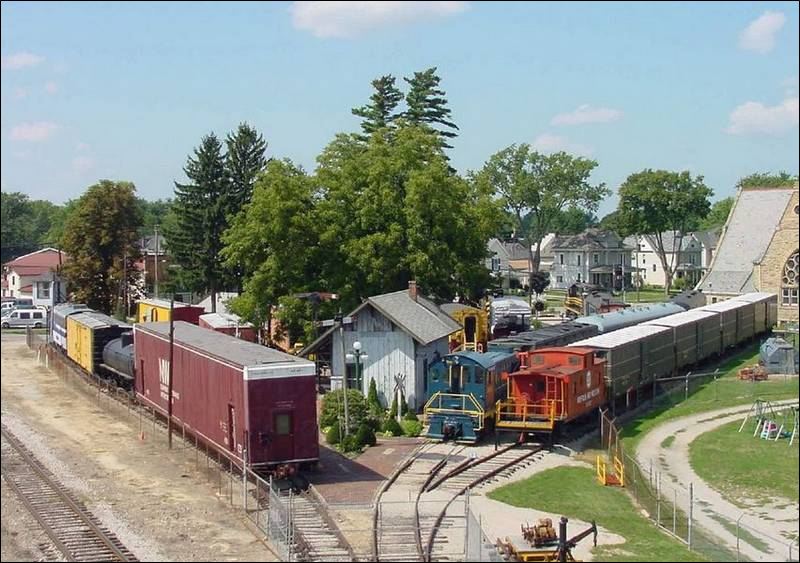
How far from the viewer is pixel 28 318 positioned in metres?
85.1

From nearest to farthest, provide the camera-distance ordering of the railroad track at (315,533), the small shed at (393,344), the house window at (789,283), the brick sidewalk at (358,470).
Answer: the railroad track at (315,533) < the brick sidewalk at (358,470) < the small shed at (393,344) < the house window at (789,283)

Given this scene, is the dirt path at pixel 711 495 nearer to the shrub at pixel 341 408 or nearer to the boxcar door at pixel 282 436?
the shrub at pixel 341 408

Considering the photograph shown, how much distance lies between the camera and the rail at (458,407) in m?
35.9

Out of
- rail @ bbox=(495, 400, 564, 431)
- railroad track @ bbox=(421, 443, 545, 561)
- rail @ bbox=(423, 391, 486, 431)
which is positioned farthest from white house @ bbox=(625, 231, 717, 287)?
railroad track @ bbox=(421, 443, 545, 561)

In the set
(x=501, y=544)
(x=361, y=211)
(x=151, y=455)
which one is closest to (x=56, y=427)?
(x=151, y=455)

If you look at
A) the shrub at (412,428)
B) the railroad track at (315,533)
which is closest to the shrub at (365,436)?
the shrub at (412,428)

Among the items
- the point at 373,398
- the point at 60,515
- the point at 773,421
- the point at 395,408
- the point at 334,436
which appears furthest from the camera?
the point at 373,398

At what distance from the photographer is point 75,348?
58281mm

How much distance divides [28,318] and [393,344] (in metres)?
54.1

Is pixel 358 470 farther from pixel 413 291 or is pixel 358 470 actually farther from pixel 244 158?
pixel 244 158

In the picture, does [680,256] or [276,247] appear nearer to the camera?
[276,247]

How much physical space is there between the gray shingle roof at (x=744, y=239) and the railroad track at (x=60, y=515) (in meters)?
55.0

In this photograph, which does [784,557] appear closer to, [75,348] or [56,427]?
[56,427]

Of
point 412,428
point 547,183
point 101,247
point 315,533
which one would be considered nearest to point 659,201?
point 547,183
